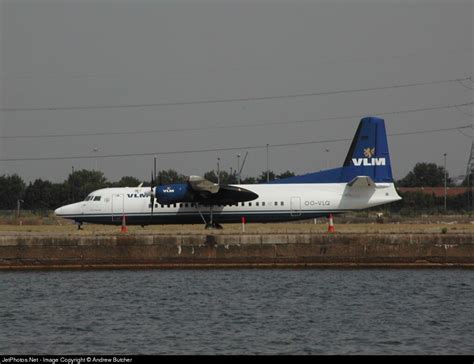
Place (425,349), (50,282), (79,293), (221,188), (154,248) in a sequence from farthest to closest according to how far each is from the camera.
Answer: (221,188)
(154,248)
(50,282)
(79,293)
(425,349)

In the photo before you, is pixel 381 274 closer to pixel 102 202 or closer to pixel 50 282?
pixel 50 282

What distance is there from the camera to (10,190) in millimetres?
132250

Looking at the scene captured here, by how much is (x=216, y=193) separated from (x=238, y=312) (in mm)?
21326

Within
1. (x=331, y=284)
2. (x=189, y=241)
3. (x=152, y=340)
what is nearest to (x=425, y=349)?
(x=152, y=340)

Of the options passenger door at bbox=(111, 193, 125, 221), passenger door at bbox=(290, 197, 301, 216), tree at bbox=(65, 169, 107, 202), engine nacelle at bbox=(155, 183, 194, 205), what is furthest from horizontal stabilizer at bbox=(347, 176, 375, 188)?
tree at bbox=(65, 169, 107, 202)

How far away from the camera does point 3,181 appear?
136 m

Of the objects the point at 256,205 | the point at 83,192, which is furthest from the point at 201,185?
the point at 83,192

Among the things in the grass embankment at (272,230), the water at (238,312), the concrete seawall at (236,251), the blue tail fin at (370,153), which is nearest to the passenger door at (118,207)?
the grass embankment at (272,230)

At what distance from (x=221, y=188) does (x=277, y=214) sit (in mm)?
3458

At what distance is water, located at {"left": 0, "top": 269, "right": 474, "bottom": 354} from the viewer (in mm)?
26500

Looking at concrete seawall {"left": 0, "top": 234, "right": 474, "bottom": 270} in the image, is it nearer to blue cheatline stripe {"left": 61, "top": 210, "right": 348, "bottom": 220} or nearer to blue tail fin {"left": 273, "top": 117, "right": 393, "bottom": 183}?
blue cheatline stripe {"left": 61, "top": 210, "right": 348, "bottom": 220}

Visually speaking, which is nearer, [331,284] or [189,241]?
[331,284]

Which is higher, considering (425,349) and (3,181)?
(3,181)

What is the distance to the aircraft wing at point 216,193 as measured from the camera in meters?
51.9
